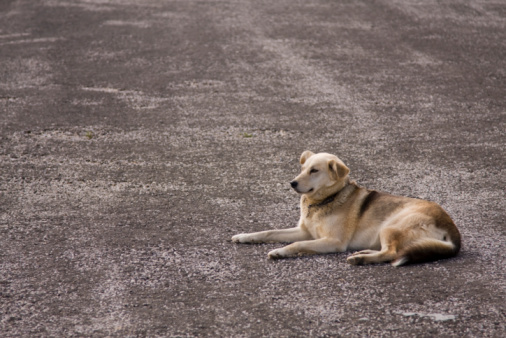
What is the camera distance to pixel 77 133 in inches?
399

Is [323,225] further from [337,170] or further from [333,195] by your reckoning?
[337,170]

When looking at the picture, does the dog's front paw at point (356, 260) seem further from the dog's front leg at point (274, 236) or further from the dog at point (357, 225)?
the dog's front leg at point (274, 236)

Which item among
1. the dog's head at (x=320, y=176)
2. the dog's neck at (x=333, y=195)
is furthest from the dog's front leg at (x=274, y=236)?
the dog's head at (x=320, y=176)

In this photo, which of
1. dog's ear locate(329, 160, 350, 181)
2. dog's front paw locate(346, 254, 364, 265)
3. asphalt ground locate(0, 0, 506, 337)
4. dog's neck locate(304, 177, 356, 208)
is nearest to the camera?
asphalt ground locate(0, 0, 506, 337)

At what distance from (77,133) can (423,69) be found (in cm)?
762

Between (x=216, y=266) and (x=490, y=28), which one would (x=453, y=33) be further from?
(x=216, y=266)

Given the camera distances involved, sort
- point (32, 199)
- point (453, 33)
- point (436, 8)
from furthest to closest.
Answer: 1. point (436, 8)
2. point (453, 33)
3. point (32, 199)

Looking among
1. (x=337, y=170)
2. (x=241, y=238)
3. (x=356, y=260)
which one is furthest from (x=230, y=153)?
(x=356, y=260)

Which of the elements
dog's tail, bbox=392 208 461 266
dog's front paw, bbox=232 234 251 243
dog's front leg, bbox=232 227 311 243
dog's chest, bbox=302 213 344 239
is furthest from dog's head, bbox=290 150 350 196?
dog's tail, bbox=392 208 461 266

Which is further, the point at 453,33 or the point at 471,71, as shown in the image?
the point at 453,33

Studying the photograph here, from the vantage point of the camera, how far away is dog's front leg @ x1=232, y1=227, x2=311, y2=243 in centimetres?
644

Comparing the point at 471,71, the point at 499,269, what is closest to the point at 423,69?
the point at 471,71

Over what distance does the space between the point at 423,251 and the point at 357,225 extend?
0.82 m

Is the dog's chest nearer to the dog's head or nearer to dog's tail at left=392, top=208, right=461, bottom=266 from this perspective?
the dog's head
